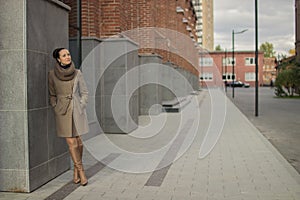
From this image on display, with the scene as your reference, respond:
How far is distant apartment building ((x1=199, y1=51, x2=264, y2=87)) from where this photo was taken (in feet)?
224

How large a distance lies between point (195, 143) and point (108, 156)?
2597 mm

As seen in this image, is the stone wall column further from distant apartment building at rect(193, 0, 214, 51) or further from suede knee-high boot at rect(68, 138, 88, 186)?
distant apartment building at rect(193, 0, 214, 51)

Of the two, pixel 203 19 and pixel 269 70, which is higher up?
pixel 203 19

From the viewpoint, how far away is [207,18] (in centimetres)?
11625

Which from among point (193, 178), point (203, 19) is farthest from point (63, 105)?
point (203, 19)

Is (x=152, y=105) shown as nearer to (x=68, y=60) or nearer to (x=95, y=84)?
(x=95, y=84)

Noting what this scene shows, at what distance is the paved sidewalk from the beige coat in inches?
34.7

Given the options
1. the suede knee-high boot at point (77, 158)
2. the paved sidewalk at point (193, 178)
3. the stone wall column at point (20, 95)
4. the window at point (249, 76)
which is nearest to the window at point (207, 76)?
the window at point (249, 76)

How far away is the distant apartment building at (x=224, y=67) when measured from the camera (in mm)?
68375

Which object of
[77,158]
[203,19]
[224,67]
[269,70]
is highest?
[203,19]

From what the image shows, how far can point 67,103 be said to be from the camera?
539cm

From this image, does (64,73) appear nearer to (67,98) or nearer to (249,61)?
(67,98)

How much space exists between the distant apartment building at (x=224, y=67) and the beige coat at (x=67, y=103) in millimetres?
61374

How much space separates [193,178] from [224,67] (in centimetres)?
6743
